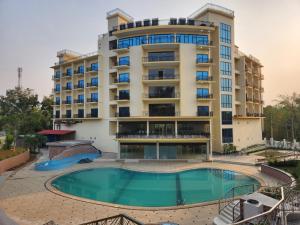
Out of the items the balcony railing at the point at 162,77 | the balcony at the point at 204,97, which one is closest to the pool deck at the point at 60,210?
the balcony at the point at 204,97

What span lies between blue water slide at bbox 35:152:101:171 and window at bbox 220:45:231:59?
950 inches

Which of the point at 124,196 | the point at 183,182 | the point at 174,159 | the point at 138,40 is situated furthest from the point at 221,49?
the point at 124,196

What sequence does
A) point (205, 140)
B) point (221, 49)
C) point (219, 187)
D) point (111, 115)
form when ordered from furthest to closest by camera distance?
point (111, 115) < point (221, 49) < point (205, 140) < point (219, 187)

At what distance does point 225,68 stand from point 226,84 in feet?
8.03

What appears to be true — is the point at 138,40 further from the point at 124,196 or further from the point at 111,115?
the point at 124,196

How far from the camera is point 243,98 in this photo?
35156 millimetres

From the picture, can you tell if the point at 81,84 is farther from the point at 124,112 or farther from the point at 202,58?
the point at 202,58

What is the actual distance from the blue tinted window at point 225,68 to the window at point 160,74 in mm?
7884

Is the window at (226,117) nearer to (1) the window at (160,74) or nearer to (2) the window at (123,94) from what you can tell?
(1) the window at (160,74)

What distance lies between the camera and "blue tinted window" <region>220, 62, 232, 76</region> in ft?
106

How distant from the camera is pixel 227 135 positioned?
3203 centimetres

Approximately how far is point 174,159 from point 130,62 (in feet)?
49.1

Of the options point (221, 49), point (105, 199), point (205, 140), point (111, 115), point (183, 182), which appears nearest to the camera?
point (105, 199)

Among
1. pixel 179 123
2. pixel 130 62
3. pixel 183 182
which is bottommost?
pixel 183 182
